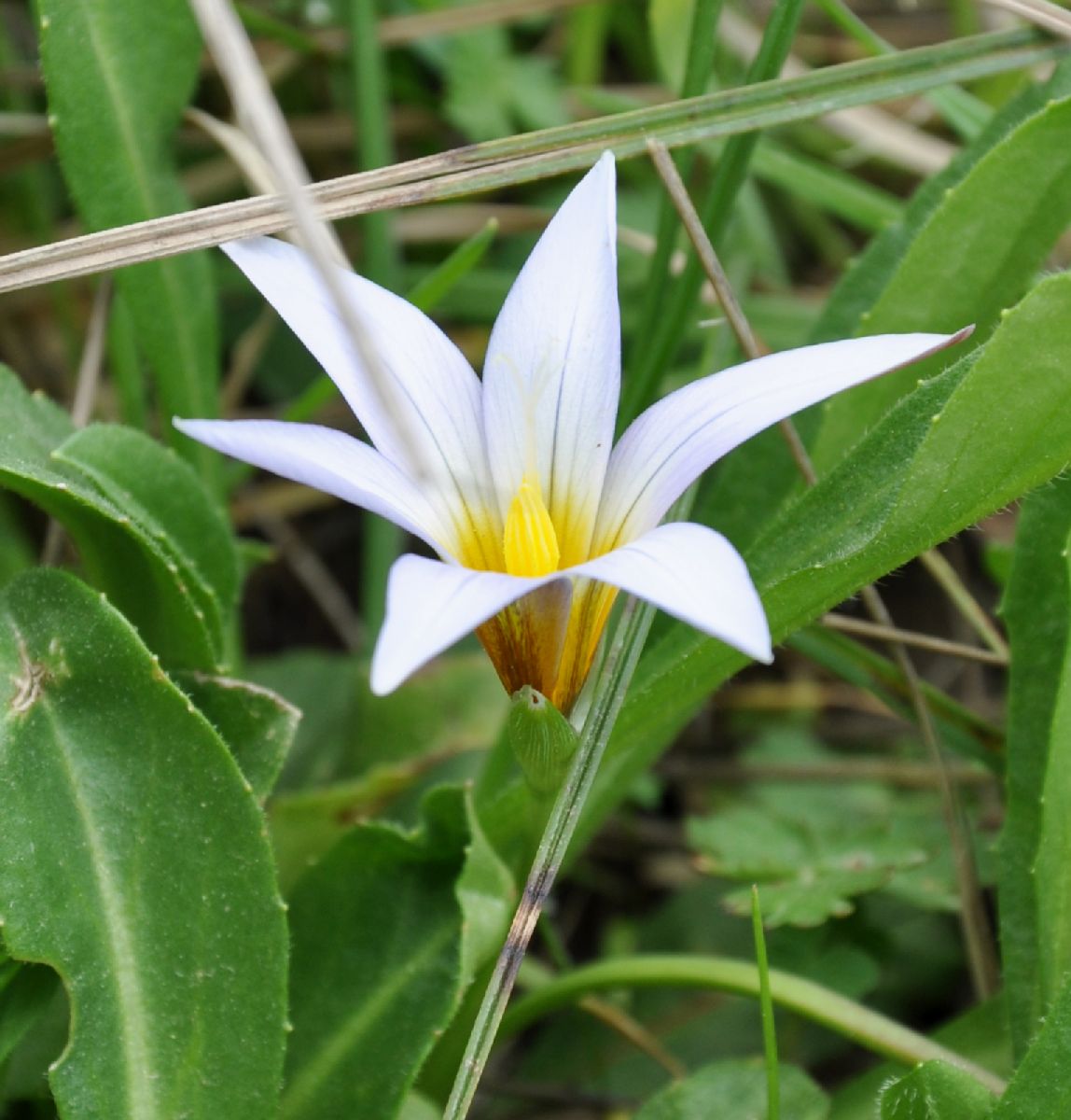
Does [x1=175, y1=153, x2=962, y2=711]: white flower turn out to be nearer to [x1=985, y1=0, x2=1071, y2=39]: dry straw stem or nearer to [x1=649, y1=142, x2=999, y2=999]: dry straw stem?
[x1=649, y1=142, x2=999, y2=999]: dry straw stem

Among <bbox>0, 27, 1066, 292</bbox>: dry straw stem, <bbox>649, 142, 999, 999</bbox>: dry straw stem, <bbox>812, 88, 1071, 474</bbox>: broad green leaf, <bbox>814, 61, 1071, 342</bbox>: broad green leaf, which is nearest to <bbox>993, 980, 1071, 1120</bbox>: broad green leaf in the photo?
<bbox>649, 142, 999, 999</bbox>: dry straw stem

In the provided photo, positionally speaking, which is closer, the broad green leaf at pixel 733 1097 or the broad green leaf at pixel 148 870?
the broad green leaf at pixel 148 870

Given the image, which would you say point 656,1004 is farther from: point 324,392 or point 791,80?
point 791,80

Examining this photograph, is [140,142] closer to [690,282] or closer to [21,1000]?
[690,282]

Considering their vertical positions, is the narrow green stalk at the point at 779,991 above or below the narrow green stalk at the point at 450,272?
below

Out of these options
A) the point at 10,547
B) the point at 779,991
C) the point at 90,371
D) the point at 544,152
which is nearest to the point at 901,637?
the point at 779,991

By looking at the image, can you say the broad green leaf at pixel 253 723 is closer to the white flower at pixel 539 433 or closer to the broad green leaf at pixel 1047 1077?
the white flower at pixel 539 433

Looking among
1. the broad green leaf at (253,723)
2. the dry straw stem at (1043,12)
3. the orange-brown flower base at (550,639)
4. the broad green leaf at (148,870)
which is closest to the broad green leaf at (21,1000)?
the broad green leaf at (148,870)
